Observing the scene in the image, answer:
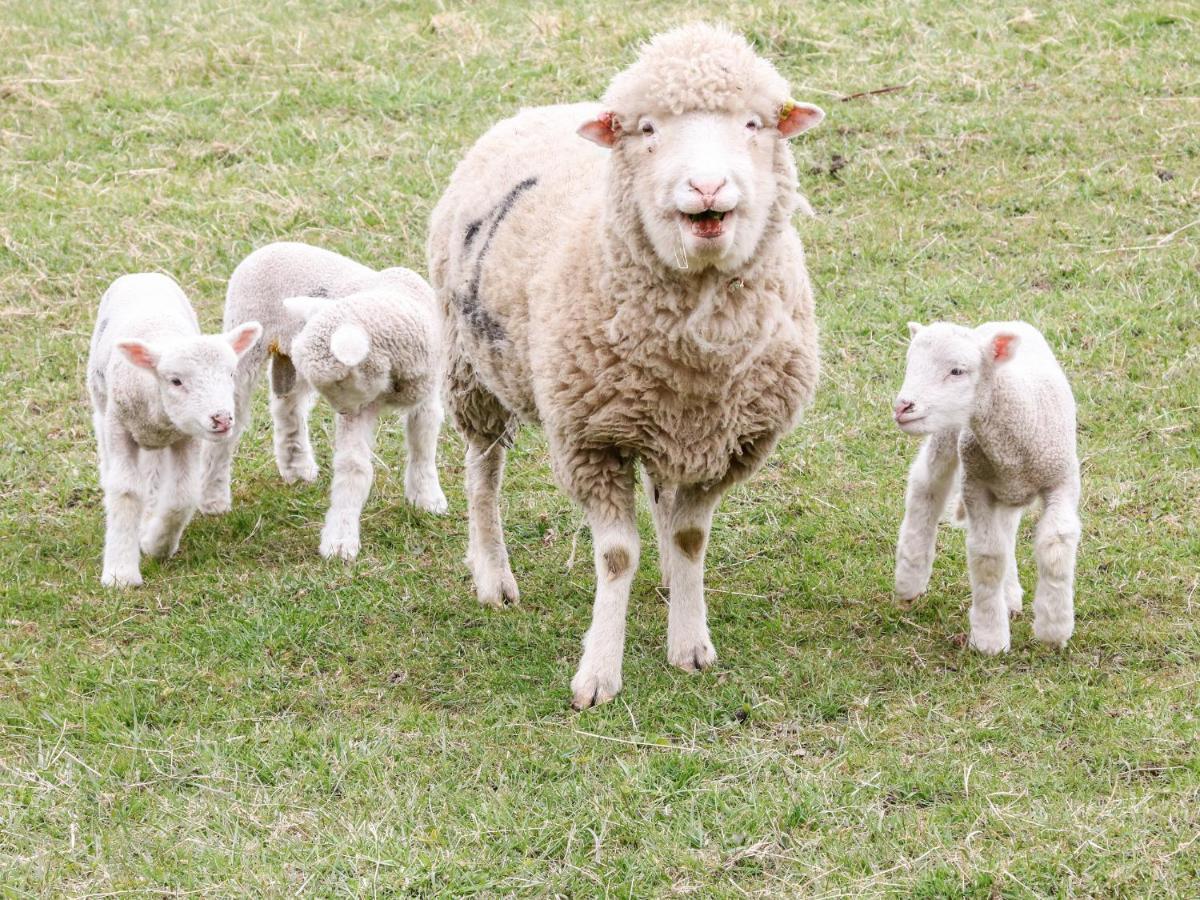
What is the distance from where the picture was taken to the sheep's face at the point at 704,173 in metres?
4.36

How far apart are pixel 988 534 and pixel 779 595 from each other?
3.08 ft

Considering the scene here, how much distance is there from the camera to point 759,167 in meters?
4.57

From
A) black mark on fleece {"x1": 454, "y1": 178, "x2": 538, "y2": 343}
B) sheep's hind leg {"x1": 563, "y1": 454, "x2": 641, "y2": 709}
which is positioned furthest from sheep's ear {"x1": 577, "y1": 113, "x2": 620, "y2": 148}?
sheep's hind leg {"x1": 563, "y1": 454, "x2": 641, "y2": 709}

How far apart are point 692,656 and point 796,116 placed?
5.77 ft

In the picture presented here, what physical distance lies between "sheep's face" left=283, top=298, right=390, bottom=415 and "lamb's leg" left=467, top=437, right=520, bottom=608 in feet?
1.80

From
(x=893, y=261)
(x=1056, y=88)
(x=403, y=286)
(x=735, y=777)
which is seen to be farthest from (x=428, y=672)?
(x=1056, y=88)

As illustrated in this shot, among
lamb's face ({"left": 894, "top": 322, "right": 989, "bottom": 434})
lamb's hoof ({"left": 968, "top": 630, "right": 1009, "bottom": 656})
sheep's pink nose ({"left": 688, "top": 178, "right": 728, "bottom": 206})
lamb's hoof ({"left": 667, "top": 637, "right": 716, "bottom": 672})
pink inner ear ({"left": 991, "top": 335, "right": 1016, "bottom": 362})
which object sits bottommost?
lamb's hoof ({"left": 667, "top": 637, "right": 716, "bottom": 672})

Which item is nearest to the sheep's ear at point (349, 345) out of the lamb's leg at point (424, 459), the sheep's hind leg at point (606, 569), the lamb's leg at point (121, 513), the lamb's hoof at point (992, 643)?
the lamb's leg at point (424, 459)

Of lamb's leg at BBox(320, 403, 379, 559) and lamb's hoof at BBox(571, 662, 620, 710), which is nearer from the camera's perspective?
lamb's hoof at BBox(571, 662, 620, 710)

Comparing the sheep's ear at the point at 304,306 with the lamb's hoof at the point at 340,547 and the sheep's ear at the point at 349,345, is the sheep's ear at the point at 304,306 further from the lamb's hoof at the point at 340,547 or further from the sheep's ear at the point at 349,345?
the lamb's hoof at the point at 340,547

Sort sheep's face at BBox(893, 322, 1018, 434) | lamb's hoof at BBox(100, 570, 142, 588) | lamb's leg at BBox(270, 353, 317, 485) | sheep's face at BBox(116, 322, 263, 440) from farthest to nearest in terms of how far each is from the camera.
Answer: lamb's leg at BBox(270, 353, 317, 485), lamb's hoof at BBox(100, 570, 142, 588), sheep's face at BBox(116, 322, 263, 440), sheep's face at BBox(893, 322, 1018, 434)

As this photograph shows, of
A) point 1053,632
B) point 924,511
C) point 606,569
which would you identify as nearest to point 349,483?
point 606,569

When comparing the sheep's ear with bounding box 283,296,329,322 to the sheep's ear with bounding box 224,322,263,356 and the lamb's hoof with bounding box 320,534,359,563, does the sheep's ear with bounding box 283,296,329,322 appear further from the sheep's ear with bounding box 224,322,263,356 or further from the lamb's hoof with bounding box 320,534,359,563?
the lamb's hoof with bounding box 320,534,359,563

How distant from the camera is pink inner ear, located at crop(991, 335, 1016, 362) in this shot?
16.2 ft
